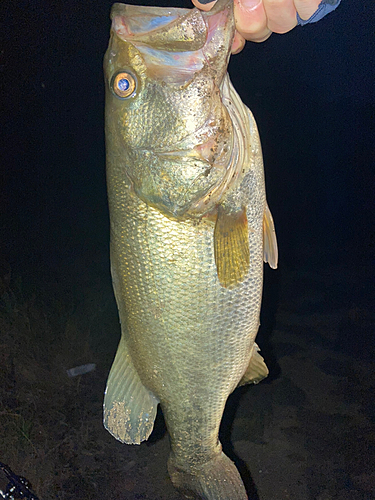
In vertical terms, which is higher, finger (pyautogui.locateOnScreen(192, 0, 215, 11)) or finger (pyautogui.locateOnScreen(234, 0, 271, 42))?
finger (pyautogui.locateOnScreen(192, 0, 215, 11))

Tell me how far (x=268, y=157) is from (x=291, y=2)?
13241 mm

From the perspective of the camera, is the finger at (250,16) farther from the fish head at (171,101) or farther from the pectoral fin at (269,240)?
the pectoral fin at (269,240)

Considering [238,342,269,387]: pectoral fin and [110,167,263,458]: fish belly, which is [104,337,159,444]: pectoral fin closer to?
[110,167,263,458]: fish belly

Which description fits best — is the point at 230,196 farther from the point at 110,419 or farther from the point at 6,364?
the point at 6,364

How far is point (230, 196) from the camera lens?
3.70 feet

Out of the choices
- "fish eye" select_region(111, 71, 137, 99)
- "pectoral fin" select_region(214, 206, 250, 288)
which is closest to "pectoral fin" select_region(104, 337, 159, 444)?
"pectoral fin" select_region(214, 206, 250, 288)

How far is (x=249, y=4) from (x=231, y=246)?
780 millimetres

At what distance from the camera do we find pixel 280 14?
1135mm

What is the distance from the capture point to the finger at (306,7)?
1.09 m

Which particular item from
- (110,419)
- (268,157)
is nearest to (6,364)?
(110,419)

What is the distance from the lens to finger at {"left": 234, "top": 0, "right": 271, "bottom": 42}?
1106 millimetres

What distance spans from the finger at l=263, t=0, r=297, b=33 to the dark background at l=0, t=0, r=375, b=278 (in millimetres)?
4904

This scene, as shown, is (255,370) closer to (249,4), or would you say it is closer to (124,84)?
(124,84)

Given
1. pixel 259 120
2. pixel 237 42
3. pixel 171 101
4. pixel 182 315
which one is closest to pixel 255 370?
pixel 182 315
